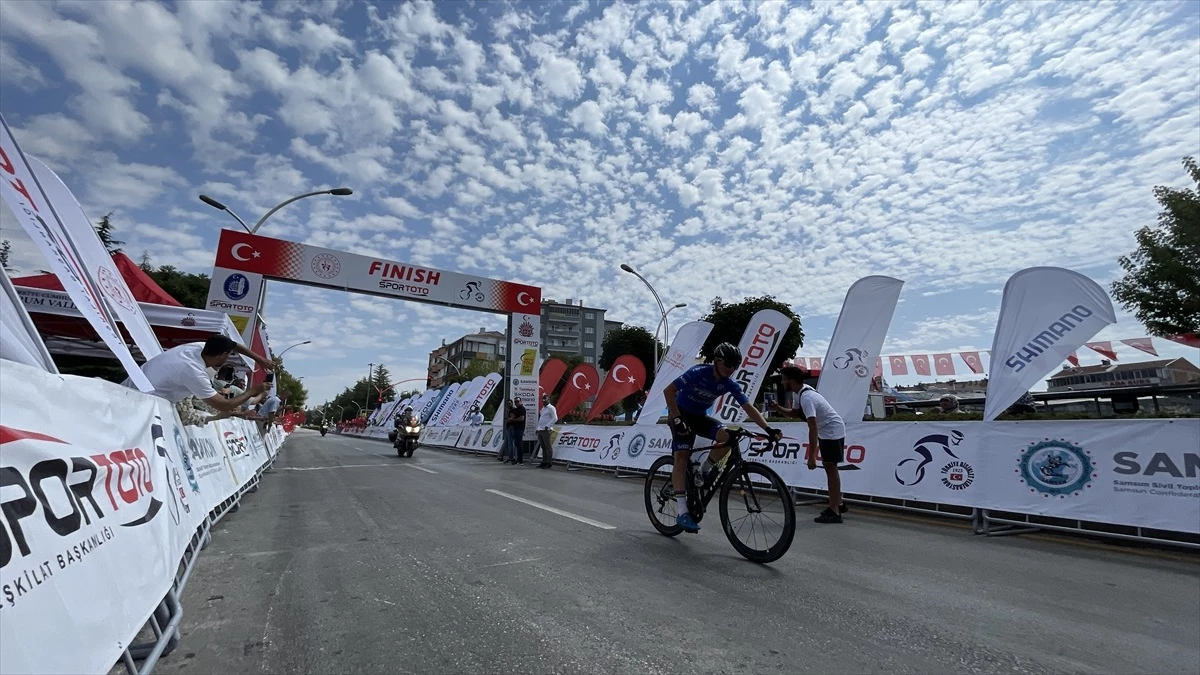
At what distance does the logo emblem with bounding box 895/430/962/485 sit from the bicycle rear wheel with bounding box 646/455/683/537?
12.2ft

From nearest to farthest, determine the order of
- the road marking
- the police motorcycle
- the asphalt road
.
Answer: the asphalt road, the road marking, the police motorcycle

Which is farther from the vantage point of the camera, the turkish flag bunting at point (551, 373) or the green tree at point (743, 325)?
the green tree at point (743, 325)

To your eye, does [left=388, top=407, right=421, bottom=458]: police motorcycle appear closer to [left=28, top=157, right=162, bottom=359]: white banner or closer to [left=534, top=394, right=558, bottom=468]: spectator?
[left=534, top=394, right=558, bottom=468]: spectator

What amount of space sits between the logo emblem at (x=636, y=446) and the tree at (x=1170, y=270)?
A: 1935 centimetres

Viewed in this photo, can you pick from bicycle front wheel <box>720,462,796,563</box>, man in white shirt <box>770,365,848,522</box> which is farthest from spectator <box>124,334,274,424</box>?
man in white shirt <box>770,365,848,522</box>

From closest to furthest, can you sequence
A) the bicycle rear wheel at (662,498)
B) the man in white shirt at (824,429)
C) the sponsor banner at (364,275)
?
the bicycle rear wheel at (662,498) → the man in white shirt at (824,429) → the sponsor banner at (364,275)

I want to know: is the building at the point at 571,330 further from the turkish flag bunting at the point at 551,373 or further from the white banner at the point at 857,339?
the white banner at the point at 857,339

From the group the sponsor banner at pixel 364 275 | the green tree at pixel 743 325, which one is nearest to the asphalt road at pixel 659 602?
the sponsor banner at pixel 364 275

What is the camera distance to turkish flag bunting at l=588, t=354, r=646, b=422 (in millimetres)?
19859

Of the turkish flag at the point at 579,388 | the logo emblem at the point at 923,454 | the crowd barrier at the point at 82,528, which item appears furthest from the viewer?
the turkish flag at the point at 579,388

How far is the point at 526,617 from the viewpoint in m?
3.26

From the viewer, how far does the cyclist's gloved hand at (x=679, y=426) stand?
5.22 m

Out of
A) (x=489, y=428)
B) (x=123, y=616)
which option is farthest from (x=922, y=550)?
(x=489, y=428)

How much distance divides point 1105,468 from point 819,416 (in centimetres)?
279
